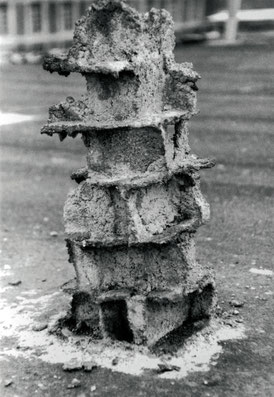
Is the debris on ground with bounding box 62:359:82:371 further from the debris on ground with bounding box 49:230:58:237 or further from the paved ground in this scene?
the debris on ground with bounding box 49:230:58:237

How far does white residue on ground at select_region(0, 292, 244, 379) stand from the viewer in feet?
15.4

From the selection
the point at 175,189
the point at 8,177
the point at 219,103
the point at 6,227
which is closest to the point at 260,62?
the point at 219,103

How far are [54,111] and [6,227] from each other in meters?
3.66

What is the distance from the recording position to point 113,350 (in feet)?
15.9

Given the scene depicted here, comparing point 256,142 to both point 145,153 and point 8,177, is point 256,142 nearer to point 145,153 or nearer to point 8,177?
point 8,177

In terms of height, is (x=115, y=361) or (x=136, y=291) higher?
(x=136, y=291)

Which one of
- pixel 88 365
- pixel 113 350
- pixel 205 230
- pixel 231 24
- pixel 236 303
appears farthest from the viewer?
pixel 231 24

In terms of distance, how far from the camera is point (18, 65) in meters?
25.4

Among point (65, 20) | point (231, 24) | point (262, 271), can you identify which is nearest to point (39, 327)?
point (262, 271)

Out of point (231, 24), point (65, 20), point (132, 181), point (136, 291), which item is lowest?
point (136, 291)

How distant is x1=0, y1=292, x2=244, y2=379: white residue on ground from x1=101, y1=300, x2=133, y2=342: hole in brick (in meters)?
0.07

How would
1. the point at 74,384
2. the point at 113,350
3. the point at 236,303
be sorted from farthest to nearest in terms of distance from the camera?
the point at 236,303 < the point at 113,350 < the point at 74,384

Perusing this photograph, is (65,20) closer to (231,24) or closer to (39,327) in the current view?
(231,24)

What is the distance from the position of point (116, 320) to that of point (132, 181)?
1096 millimetres
